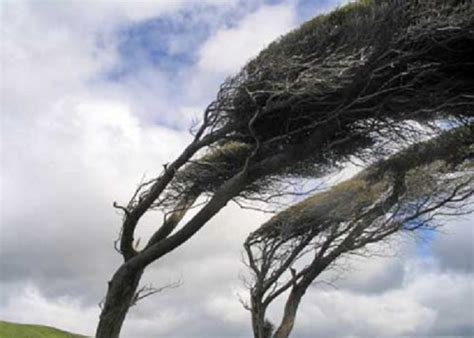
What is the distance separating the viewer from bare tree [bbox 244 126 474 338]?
45.3 ft

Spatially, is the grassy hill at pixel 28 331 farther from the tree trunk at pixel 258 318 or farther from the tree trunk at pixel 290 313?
the tree trunk at pixel 290 313

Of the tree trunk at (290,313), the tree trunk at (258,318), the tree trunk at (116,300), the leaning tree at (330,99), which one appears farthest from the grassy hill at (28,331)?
the leaning tree at (330,99)

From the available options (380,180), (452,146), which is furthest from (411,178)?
(452,146)

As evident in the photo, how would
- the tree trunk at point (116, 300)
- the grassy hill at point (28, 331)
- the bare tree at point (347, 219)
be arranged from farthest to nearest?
the grassy hill at point (28, 331) → the bare tree at point (347, 219) → the tree trunk at point (116, 300)

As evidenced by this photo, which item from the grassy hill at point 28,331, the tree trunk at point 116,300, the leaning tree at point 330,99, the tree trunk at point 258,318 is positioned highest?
the grassy hill at point 28,331

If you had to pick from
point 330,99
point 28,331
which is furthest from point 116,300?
point 28,331

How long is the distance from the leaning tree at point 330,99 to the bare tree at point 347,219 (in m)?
3.99

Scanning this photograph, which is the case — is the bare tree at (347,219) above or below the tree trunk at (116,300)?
above

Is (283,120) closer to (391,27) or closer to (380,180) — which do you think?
(391,27)

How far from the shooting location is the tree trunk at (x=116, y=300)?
9.60m

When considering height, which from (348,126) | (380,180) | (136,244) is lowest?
(136,244)

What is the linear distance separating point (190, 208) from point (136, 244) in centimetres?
110

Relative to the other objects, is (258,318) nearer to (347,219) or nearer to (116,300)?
(347,219)

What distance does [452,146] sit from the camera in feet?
37.0
